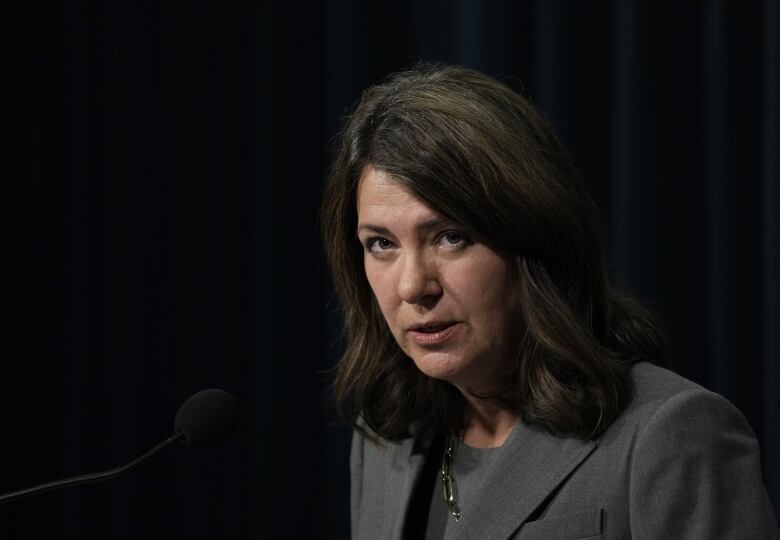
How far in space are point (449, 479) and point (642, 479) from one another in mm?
327

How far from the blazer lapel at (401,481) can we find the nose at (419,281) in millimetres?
304

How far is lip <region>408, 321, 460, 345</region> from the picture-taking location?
1153 millimetres

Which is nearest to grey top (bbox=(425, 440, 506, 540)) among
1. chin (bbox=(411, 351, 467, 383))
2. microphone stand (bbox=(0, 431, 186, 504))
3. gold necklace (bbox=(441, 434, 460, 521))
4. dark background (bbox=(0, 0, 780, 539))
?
gold necklace (bbox=(441, 434, 460, 521))

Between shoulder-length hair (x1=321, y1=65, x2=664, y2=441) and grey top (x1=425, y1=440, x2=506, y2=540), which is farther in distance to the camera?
grey top (x1=425, y1=440, x2=506, y2=540)

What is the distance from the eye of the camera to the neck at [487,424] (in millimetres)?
1286

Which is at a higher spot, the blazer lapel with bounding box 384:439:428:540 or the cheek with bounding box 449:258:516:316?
the cheek with bounding box 449:258:516:316

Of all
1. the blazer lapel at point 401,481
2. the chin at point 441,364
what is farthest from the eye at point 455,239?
the blazer lapel at point 401,481

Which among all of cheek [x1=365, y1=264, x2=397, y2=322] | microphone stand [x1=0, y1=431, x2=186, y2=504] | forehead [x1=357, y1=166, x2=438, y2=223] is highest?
forehead [x1=357, y1=166, x2=438, y2=223]

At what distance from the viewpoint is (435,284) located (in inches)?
44.8

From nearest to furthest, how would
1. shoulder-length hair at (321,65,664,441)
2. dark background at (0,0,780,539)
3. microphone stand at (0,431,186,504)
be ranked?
microphone stand at (0,431,186,504) → shoulder-length hair at (321,65,664,441) → dark background at (0,0,780,539)

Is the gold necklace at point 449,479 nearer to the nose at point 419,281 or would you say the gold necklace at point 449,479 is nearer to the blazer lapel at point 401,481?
the blazer lapel at point 401,481

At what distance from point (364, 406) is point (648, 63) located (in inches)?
29.4

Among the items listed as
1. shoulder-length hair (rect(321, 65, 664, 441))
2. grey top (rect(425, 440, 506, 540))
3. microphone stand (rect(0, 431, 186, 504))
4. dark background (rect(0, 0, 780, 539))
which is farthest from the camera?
dark background (rect(0, 0, 780, 539))

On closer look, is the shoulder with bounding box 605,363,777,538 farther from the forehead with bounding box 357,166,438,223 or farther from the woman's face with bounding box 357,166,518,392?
the forehead with bounding box 357,166,438,223
